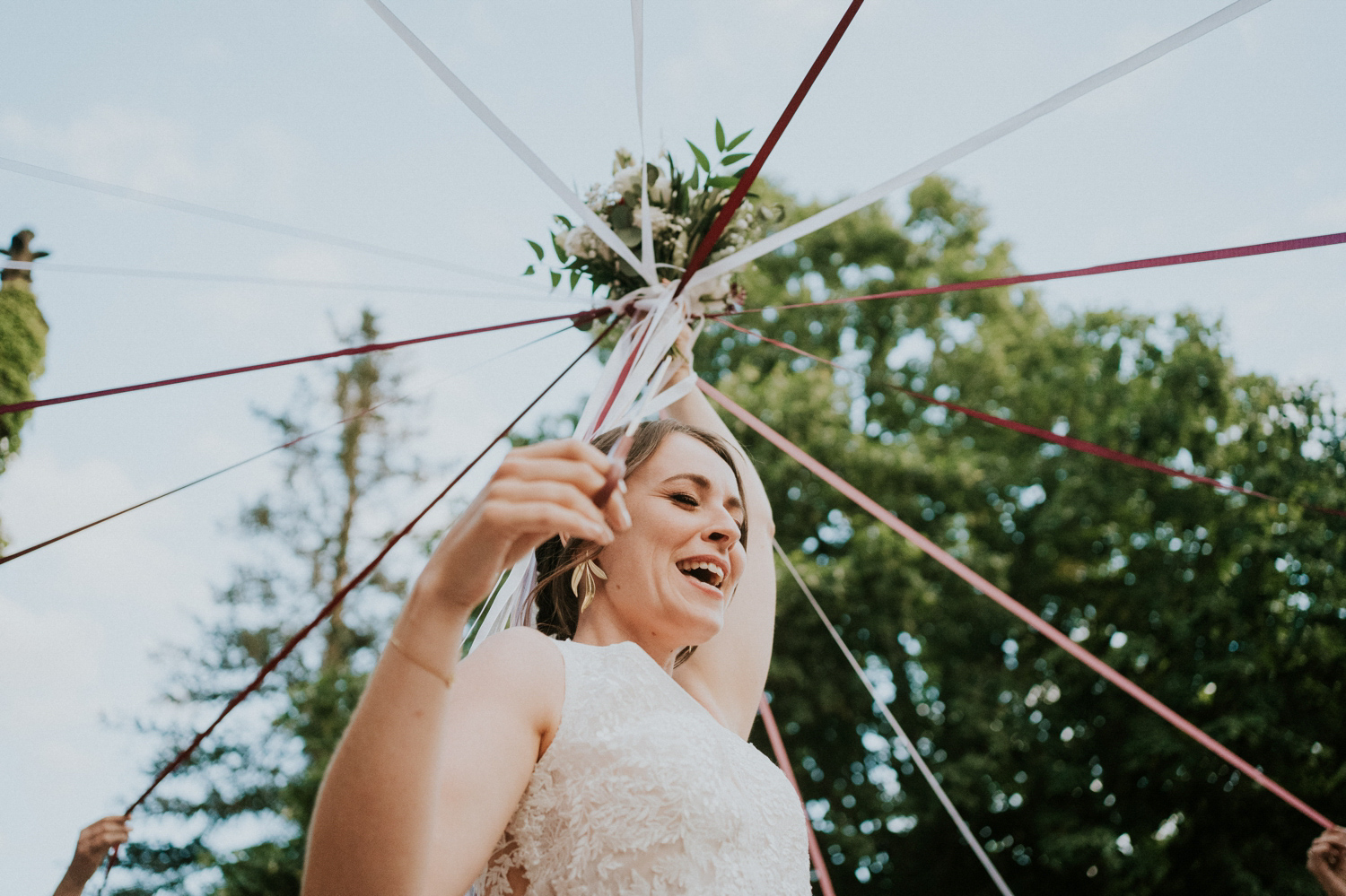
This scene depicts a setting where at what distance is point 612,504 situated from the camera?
4.20ft

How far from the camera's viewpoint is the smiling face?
2.22 metres

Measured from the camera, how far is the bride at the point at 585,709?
3.67 feet

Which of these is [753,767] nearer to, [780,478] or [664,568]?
[664,568]

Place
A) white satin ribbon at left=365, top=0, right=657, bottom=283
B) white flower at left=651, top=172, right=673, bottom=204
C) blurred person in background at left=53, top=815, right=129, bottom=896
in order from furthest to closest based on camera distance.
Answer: blurred person in background at left=53, top=815, right=129, bottom=896
white flower at left=651, top=172, right=673, bottom=204
white satin ribbon at left=365, top=0, right=657, bottom=283

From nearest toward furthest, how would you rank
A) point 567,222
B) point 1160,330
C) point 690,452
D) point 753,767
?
point 753,767 < point 690,452 < point 567,222 < point 1160,330

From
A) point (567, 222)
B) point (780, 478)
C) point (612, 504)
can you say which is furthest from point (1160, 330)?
point (612, 504)

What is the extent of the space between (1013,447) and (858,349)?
8.49 ft

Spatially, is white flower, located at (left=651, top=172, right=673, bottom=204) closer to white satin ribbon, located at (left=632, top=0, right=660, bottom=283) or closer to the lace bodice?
white satin ribbon, located at (left=632, top=0, right=660, bottom=283)

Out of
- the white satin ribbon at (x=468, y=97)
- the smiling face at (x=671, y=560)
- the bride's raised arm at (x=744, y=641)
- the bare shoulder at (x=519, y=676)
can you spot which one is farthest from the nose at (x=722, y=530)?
the white satin ribbon at (x=468, y=97)

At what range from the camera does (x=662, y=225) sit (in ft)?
10.2

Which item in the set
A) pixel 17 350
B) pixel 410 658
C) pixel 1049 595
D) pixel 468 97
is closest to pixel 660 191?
pixel 468 97

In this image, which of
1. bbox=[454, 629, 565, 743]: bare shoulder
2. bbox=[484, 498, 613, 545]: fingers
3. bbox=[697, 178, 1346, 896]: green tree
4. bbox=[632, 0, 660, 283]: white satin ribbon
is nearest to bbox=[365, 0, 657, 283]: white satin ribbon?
bbox=[632, 0, 660, 283]: white satin ribbon

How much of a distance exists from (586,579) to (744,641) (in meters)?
0.58

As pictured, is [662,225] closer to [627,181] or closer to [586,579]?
[627,181]
